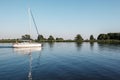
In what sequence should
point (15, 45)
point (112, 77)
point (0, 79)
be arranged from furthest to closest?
point (15, 45) < point (112, 77) < point (0, 79)

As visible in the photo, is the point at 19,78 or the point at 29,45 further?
the point at 29,45

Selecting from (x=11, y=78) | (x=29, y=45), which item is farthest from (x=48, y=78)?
(x=29, y=45)

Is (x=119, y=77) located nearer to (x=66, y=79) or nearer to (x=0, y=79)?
(x=66, y=79)

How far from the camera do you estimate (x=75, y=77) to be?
21734 mm

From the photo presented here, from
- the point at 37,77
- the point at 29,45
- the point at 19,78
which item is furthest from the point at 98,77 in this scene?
the point at 29,45

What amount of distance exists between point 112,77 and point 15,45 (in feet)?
240

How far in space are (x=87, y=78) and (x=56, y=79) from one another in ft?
12.9

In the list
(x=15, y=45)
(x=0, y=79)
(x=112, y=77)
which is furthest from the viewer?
(x=15, y=45)

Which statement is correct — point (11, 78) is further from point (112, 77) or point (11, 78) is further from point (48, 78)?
point (112, 77)

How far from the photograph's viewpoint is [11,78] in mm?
20969

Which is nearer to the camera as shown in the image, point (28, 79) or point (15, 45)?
point (28, 79)

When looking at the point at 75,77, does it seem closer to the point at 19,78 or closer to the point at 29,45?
the point at 19,78

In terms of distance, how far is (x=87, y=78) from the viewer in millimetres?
21266

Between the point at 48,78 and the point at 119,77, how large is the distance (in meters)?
9.09
